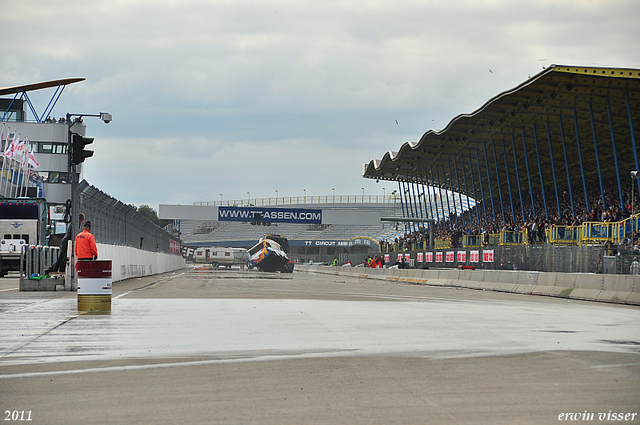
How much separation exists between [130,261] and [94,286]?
70.1 ft

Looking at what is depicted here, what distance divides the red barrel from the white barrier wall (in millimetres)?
10483

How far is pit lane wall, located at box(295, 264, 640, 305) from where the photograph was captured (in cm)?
2064

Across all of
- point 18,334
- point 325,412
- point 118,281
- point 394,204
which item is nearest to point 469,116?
point 118,281

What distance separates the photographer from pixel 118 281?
30047 mm

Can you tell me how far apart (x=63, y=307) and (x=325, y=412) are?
10434 millimetres

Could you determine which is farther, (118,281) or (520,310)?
(118,281)

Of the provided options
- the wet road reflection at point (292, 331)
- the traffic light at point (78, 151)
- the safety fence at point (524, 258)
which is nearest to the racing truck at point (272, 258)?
the safety fence at point (524, 258)

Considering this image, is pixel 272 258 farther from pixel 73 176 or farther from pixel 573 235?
pixel 73 176

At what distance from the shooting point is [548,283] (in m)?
25.2

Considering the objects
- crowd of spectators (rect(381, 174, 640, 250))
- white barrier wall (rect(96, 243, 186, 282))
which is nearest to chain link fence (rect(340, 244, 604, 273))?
crowd of spectators (rect(381, 174, 640, 250))

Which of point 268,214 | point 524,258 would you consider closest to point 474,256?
point 524,258

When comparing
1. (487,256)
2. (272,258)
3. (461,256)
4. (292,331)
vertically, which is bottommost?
(292,331)

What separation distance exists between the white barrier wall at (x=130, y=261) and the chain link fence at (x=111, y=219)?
0.30 meters

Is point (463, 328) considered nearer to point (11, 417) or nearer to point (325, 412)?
point (325, 412)
